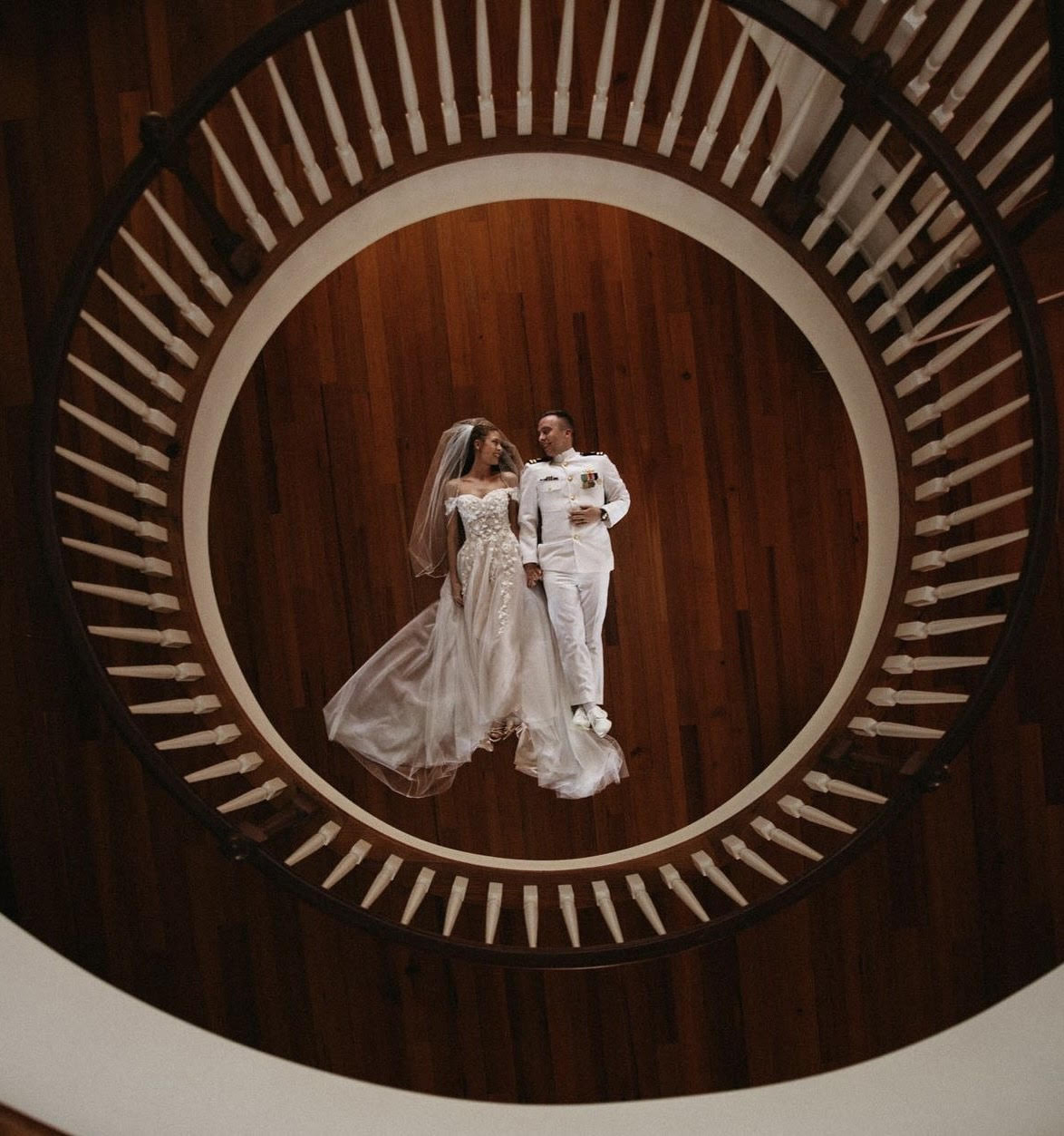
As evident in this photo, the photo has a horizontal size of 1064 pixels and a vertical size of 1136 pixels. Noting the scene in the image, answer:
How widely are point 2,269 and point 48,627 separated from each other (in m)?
1.31

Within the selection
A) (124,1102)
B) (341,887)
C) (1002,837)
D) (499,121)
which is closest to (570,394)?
(499,121)

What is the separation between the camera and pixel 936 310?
7.72 feet

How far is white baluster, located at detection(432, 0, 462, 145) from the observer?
7.23 ft

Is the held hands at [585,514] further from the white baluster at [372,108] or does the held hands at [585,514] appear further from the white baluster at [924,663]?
the white baluster at [372,108]

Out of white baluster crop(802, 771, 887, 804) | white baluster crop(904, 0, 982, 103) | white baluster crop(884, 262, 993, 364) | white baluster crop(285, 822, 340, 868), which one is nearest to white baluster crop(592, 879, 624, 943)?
white baluster crop(802, 771, 887, 804)

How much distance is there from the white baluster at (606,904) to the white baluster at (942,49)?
8.09ft

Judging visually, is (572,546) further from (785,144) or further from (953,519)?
(785,144)

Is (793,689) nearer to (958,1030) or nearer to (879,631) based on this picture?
(879,631)

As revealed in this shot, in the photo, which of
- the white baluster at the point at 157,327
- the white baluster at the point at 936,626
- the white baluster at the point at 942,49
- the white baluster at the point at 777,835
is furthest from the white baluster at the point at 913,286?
the white baluster at the point at 157,327

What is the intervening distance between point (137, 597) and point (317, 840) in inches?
35.4

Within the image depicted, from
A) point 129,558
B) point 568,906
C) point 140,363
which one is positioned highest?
point 140,363

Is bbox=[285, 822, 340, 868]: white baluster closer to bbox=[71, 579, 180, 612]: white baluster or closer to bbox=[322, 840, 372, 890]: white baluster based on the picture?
bbox=[322, 840, 372, 890]: white baluster

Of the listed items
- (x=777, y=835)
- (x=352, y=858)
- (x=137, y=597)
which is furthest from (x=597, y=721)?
(x=137, y=597)

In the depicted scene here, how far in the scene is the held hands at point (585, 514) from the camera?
326cm
